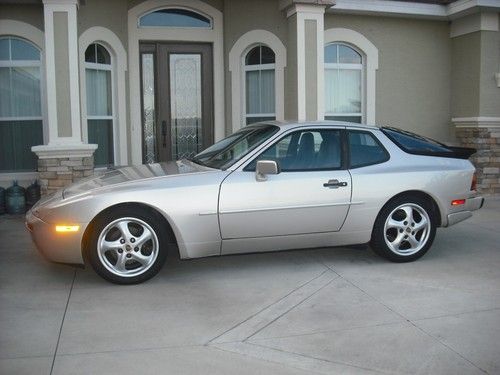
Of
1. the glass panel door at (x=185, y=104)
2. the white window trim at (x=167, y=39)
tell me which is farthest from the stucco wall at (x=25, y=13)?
the glass panel door at (x=185, y=104)

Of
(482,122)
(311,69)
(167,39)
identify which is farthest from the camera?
(482,122)

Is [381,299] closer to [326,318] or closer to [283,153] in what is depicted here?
[326,318]

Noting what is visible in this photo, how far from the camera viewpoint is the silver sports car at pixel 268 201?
5586mm

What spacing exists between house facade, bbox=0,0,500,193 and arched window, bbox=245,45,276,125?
20 mm

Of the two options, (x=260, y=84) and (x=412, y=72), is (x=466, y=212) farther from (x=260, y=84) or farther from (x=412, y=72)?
(x=412, y=72)

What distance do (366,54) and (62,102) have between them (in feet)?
18.5

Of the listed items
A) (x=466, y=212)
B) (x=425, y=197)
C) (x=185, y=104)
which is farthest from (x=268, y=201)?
(x=185, y=104)

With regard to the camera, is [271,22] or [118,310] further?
[271,22]

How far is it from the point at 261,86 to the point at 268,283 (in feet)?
19.9

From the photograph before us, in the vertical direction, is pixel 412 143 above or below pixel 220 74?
below

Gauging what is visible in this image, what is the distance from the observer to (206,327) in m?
4.64

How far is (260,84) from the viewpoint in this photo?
11219 mm

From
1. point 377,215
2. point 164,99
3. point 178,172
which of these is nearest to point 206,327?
point 178,172

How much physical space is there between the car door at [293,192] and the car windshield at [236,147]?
159mm
